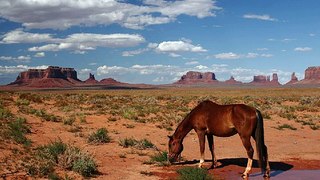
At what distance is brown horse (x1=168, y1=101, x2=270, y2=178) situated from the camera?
9.60 meters

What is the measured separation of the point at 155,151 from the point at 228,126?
454 cm

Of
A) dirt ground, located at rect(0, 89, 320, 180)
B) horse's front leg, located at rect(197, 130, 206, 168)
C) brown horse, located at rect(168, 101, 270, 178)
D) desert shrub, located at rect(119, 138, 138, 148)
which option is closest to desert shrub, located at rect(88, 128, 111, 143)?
dirt ground, located at rect(0, 89, 320, 180)

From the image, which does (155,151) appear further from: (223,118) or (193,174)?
(193,174)

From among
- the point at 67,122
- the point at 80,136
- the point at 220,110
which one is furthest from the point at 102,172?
the point at 67,122

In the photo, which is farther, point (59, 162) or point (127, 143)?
point (127, 143)

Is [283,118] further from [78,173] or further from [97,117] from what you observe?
[78,173]

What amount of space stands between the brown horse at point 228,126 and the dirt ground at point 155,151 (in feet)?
2.09

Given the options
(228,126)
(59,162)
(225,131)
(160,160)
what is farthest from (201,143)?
(59,162)

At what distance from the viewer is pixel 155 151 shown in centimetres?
1384

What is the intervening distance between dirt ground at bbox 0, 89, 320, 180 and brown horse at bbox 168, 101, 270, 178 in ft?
2.09

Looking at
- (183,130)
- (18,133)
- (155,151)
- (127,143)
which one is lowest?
(155,151)

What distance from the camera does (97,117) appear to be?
25.2 metres

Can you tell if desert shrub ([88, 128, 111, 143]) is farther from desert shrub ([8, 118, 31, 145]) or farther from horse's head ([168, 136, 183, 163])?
horse's head ([168, 136, 183, 163])

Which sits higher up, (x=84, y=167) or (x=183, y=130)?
(x=183, y=130)
